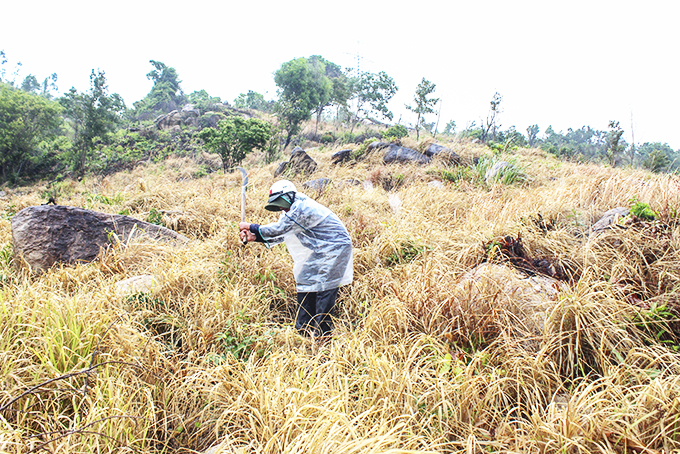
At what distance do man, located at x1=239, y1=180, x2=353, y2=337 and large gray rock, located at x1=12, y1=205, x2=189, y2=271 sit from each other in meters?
2.38

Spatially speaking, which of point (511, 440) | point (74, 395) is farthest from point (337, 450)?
point (74, 395)

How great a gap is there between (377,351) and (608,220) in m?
2.93

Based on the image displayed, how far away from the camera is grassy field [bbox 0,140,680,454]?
1.68 m

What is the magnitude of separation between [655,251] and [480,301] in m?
1.71

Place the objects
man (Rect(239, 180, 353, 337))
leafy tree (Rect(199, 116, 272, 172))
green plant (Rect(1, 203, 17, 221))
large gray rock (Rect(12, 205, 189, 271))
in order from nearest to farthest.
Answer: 1. man (Rect(239, 180, 353, 337))
2. large gray rock (Rect(12, 205, 189, 271))
3. green plant (Rect(1, 203, 17, 221))
4. leafy tree (Rect(199, 116, 272, 172))

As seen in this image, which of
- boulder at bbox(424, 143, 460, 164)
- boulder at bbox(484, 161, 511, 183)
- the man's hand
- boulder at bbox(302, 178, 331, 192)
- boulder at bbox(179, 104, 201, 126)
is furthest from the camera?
boulder at bbox(179, 104, 201, 126)

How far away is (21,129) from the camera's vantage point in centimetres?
1998

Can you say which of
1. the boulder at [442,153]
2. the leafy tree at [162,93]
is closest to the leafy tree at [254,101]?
the leafy tree at [162,93]

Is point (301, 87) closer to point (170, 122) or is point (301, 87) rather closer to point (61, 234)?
point (170, 122)

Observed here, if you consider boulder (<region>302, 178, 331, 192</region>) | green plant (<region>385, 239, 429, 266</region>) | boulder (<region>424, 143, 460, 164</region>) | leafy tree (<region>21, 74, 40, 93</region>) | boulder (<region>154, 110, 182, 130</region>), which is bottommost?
green plant (<region>385, 239, 429, 266</region>)

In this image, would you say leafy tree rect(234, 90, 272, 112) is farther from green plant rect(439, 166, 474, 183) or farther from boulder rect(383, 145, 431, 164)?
green plant rect(439, 166, 474, 183)

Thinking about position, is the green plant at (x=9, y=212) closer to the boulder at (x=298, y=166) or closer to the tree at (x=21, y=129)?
the boulder at (x=298, y=166)

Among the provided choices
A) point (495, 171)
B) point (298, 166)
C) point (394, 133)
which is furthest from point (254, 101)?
point (495, 171)

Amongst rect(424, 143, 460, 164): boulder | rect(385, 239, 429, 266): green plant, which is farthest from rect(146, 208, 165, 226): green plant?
rect(424, 143, 460, 164): boulder
